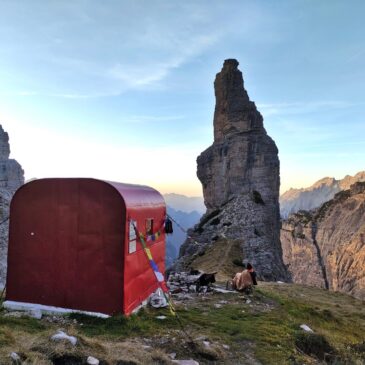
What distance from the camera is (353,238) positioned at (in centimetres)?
10219

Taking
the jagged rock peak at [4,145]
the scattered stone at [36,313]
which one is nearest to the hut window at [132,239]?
the scattered stone at [36,313]

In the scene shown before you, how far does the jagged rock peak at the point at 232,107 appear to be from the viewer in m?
70.7

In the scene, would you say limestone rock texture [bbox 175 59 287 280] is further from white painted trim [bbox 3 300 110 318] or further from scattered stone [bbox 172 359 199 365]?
scattered stone [bbox 172 359 199 365]

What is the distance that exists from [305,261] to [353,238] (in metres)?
18.5

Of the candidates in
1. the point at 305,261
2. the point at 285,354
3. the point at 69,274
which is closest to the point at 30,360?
the point at 69,274

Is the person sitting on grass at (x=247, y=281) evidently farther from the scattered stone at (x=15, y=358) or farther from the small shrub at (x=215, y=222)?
the small shrub at (x=215, y=222)

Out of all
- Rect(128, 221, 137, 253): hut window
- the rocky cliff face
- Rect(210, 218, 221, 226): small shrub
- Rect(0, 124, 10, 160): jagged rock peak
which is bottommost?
the rocky cliff face

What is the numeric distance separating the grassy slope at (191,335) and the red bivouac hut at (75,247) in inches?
34.6

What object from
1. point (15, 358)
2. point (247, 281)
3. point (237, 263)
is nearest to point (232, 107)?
point (237, 263)

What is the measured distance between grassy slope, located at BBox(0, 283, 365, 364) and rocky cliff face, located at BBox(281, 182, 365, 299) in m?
79.5

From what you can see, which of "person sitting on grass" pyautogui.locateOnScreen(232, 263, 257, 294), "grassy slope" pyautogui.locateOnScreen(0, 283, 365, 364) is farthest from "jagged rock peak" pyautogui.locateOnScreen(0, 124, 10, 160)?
"grassy slope" pyautogui.locateOnScreen(0, 283, 365, 364)

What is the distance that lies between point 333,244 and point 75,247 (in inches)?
4198

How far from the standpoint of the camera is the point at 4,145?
164 m

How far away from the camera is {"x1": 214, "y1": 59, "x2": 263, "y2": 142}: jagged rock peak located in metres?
70.7
